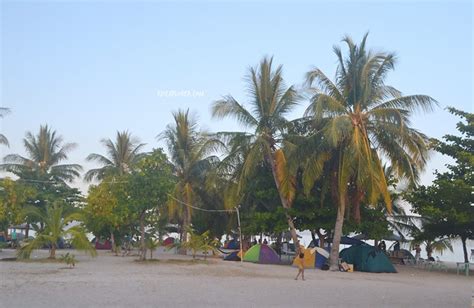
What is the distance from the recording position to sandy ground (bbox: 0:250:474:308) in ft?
38.0

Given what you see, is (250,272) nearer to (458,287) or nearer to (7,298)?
(458,287)

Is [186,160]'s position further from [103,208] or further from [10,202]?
[10,202]

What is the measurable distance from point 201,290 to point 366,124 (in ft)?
41.8

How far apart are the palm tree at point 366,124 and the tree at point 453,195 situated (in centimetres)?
173

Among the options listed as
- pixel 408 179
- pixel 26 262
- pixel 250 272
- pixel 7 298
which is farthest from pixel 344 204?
pixel 7 298

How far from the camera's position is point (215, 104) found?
2680 cm

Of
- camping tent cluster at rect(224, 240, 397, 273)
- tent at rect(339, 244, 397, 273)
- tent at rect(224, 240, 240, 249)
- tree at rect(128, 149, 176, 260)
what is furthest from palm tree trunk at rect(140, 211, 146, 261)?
tent at rect(224, 240, 240, 249)

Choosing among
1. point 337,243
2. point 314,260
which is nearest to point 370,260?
point 337,243

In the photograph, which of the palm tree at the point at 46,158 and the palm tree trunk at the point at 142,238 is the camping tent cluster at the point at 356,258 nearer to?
the palm tree trunk at the point at 142,238

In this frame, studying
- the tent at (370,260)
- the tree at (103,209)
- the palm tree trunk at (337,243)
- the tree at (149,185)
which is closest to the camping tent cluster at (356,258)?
the tent at (370,260)

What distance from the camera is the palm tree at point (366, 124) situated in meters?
21.8

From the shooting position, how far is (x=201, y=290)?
1380 centimetres

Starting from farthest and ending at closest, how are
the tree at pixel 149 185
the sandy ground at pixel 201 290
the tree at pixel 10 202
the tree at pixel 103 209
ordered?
the tree at pixel 103 209
the tree at pixel 10 202
the tree at pixel 149 185
the sandy ground at pixel 201 290

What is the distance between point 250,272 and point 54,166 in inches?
977
